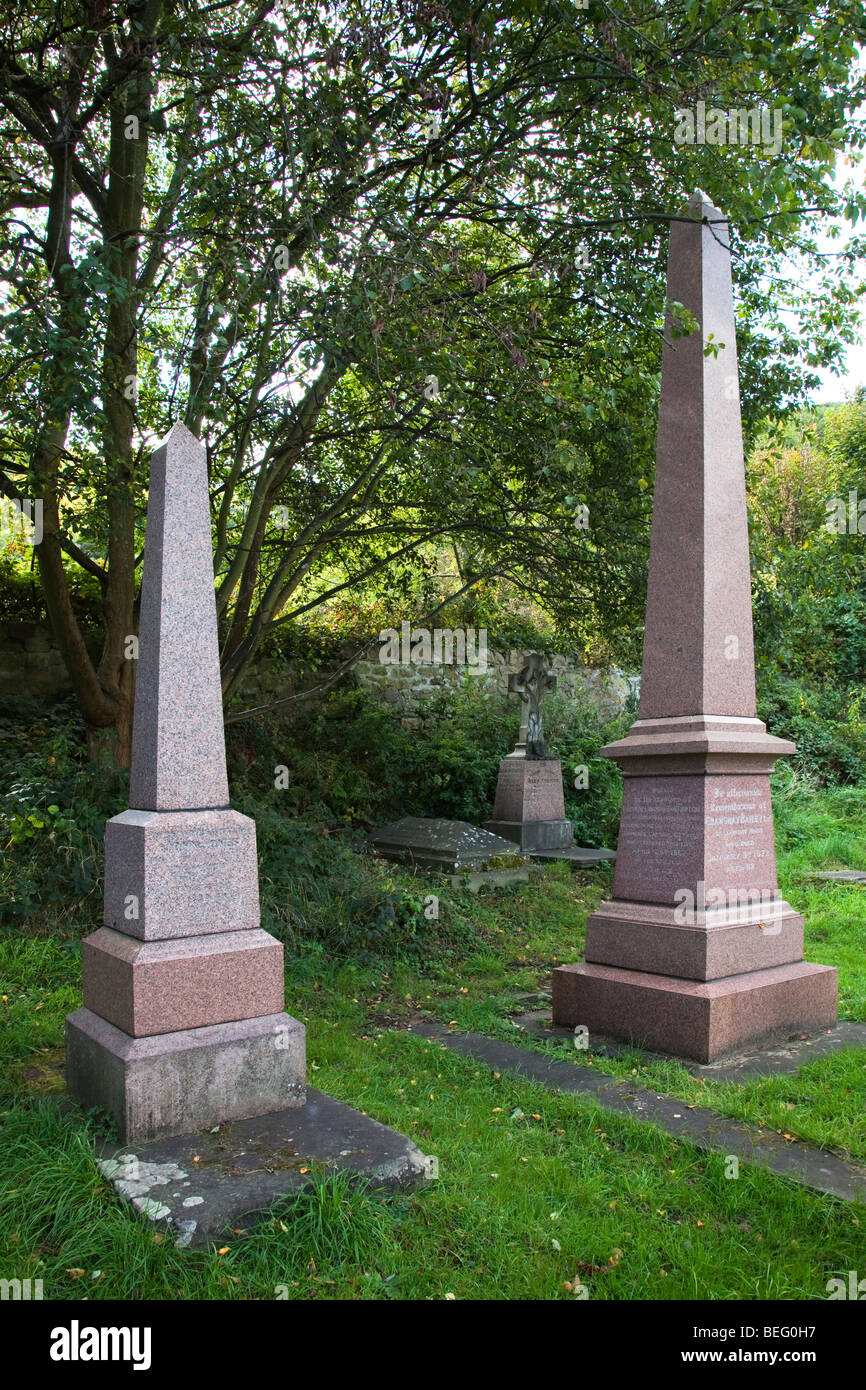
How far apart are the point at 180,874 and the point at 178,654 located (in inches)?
34.0

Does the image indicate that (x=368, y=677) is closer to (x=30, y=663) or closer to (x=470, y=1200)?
(x=30, y=663)

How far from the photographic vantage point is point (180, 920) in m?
3.54

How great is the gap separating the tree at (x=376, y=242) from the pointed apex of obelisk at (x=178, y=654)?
1.00 meters

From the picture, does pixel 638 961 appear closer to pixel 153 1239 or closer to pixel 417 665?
pixel 153 1239

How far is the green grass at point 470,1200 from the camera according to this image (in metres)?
2.61

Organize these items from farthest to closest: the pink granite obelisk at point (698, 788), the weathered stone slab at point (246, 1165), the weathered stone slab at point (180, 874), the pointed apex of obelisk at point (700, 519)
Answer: the pointed apex of obelisk at point (700, 519) < the pink granite obelisk at point (698, 788) < the weathered stone slab at point (180, 874) < the weathered stone slab at point (246, 1165)

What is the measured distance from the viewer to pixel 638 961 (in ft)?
16.0

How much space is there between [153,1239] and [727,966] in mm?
3034

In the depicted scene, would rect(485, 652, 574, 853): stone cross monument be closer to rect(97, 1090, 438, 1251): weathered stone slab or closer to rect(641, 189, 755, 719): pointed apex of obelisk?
rect(641, 189, 755, 719): pointed apex of obelisk

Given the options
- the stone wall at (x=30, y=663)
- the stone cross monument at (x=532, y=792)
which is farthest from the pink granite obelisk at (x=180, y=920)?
the stone cross monument at (x=532, y=792)
